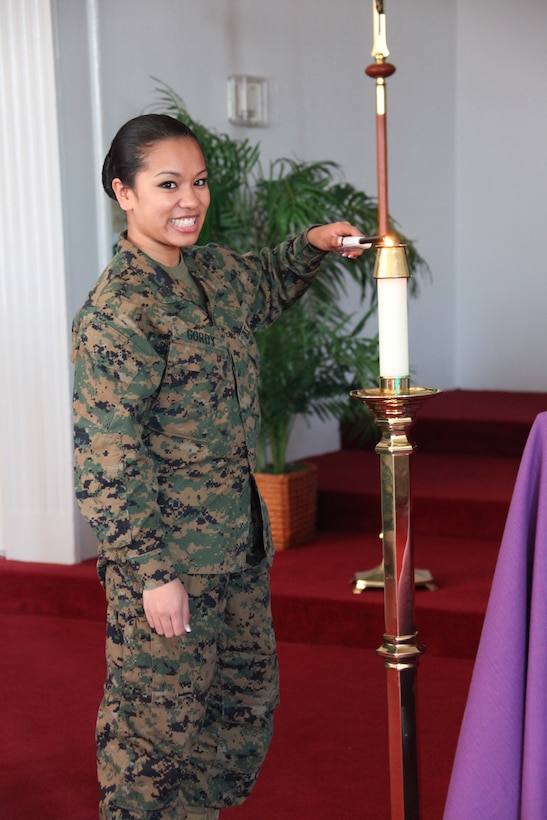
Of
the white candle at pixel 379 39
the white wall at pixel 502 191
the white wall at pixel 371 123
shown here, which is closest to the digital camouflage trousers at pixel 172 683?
the white candle at pixel 379 39

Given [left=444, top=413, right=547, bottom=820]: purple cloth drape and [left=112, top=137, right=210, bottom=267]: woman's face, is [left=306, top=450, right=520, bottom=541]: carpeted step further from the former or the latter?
[left=444, top=413, right=547, bottom=820]: purple cloth drape

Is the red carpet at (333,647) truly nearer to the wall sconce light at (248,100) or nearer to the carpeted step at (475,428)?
the carpeted step at (475,428)

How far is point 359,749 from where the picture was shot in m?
2.97

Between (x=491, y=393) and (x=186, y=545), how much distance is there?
489 centimetres

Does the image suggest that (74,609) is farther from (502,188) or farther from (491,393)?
(502,188)

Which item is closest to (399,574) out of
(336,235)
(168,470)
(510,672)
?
(510,672)

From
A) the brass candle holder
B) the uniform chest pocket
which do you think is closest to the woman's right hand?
the uniform chest pocket

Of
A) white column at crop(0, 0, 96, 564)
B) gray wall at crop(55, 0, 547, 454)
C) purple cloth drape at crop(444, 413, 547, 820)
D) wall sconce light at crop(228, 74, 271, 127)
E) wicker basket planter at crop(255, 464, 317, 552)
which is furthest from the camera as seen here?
gray wall at crop(55, 0, 547, 454)

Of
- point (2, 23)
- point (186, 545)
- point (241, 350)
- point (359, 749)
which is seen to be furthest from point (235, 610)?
point (2, 23)

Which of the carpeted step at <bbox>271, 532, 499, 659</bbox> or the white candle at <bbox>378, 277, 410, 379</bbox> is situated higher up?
the white candle at <bbox>378, 277, 410, 379</bbox>

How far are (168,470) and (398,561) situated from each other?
48 centimetres

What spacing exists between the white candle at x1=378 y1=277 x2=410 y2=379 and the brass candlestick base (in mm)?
20

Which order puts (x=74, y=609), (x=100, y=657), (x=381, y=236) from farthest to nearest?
(x=74, y=609) → (x=100, y=657) → (x=381, y=236)

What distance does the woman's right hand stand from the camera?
6.42 feet
